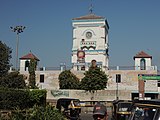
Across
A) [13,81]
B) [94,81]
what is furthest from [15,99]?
[94,81]

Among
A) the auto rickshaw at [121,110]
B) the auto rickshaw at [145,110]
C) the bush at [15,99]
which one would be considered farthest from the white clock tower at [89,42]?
the auto rickshaw at [145,110]

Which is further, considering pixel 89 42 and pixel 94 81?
pixel 89 42

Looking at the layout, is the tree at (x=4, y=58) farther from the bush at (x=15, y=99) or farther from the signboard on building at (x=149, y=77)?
the signboard on building at (x=149, y=77)

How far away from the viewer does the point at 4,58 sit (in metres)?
50.1

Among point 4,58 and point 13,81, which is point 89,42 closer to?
point 4,58

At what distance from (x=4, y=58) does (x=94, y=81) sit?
16024 millimetres

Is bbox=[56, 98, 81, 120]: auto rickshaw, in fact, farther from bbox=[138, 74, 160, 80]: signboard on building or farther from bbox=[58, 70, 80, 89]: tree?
bbox=[58, 70, 80, 89]: tree

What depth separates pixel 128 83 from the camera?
171 feet

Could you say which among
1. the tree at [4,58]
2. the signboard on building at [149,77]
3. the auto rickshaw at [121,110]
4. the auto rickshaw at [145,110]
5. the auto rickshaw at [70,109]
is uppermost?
the tree at [4,58]

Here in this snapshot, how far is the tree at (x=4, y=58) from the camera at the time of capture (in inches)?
1965

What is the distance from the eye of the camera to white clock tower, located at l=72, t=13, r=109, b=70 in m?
57.9

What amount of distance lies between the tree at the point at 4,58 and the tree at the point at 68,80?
957 cm

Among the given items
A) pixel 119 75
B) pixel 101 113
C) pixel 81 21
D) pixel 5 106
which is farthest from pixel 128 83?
pixel 101 113

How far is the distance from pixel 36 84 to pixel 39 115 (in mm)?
45889
